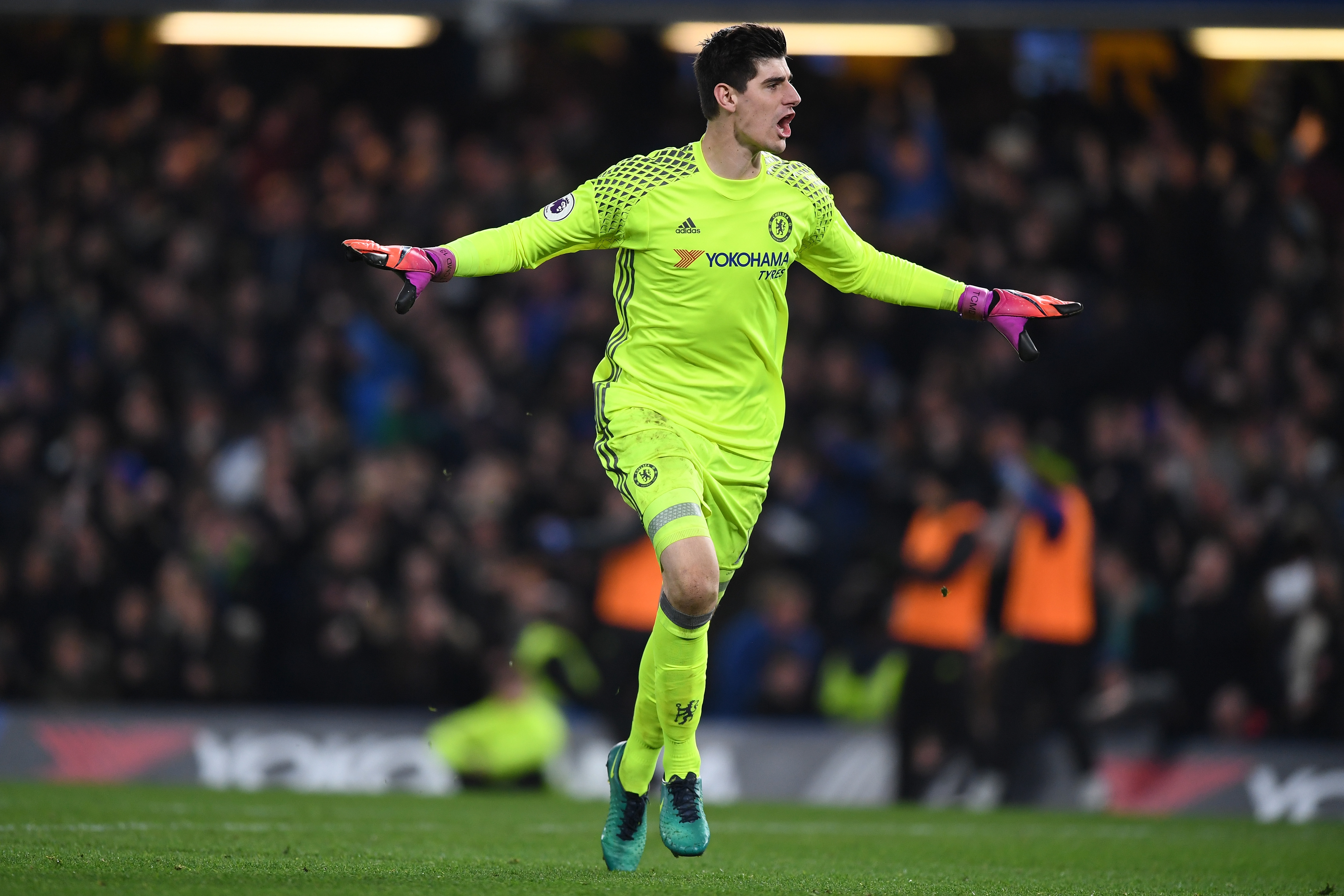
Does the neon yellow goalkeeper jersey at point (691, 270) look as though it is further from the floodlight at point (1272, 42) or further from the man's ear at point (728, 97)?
the floodlight at point (1272, 42)

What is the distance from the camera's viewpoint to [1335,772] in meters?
10.0

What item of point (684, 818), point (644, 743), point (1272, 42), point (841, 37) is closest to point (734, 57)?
point (644, 743)

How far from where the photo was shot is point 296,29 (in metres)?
12.4

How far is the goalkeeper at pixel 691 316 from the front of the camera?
5.33 m

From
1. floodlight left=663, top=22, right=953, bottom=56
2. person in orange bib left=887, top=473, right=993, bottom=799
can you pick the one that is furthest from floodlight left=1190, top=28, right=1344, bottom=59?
person in orange bib left=887, top=473, right=993, bottom=799

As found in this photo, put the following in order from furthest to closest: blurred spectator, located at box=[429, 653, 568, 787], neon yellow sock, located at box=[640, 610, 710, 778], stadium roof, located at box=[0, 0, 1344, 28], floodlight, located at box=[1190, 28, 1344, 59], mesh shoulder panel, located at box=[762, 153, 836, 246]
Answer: floodlight, located at box=[1190, 28, 1344, 59], stadium roof, located at box=[0, 0, 1344, 28], blurred spectator, located at box=[429, 653, 568, 787], mesh shoulder panel, located at box=[762, 153, 836, 246], neon yellow sock, located at box=[640, 610, 710, 778]

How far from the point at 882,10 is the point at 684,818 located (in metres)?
7.58

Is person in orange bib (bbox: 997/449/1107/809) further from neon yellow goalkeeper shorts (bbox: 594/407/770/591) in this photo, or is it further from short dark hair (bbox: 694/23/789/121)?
short dark hair (bbox: 694/23/789/121)

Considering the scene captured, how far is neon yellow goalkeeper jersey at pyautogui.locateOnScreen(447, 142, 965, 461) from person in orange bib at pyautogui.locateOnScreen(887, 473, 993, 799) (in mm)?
4469

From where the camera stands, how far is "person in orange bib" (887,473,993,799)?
32.7ft

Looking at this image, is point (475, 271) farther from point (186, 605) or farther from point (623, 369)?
point (186, 605)

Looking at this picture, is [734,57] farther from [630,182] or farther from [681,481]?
[681,481]

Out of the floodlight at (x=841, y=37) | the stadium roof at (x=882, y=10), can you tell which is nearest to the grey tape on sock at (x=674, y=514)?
the stadium roof at (x=882, y=10)

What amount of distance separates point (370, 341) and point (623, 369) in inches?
303
